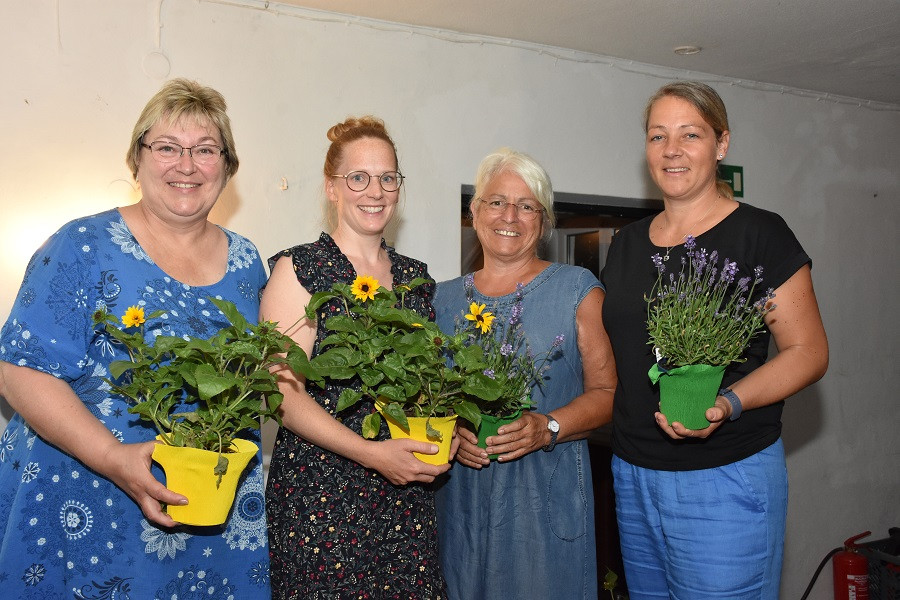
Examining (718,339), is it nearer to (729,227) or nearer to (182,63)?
(729,227)

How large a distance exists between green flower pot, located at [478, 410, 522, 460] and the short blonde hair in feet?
2.91

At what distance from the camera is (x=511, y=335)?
6.78 feet

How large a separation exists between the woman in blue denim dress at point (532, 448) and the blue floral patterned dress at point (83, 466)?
2.19ft

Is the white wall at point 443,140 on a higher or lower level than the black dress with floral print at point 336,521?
higher

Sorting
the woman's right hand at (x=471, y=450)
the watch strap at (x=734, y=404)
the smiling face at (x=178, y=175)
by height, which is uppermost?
the smiling face at (x=178, y=175)

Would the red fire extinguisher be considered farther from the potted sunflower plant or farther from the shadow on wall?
the potted sunflower plant

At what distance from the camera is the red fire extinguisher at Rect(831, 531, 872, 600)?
4168 mm

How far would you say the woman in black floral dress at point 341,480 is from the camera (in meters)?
1.82

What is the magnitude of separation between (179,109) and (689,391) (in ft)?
4.19

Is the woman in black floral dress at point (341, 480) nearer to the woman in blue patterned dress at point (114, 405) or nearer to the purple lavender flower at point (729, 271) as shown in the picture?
the woman in blue patterned dress at point (114, 405)

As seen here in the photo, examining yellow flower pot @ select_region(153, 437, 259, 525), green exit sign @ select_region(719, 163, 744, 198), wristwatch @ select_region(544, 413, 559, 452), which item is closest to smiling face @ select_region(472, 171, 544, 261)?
wristwatch @ select_region(544, 413, 559, 452)

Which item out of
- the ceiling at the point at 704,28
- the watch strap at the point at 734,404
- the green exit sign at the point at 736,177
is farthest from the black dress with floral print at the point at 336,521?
the green exit sign at the point at 736,177

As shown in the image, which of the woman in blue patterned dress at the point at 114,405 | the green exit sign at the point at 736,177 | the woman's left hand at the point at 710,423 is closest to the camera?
the woman in blue patterned dress at the point at 114,405

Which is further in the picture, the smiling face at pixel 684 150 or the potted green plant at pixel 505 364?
the smiling face at pixel 684 150
